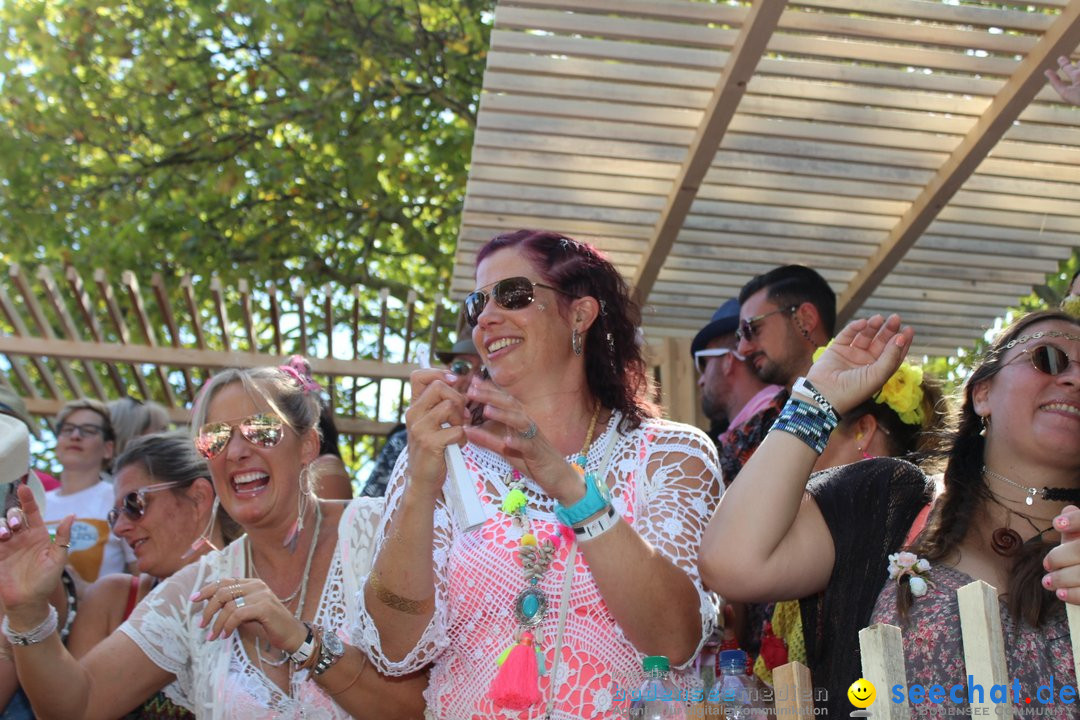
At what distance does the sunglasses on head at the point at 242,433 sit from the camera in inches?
167

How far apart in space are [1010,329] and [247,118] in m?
11.1

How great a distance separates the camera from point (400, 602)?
10.6 ft

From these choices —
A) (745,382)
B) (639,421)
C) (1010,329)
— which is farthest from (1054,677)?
(745,382)

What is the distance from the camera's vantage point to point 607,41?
5883mm

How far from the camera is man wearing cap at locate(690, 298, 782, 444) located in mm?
5656

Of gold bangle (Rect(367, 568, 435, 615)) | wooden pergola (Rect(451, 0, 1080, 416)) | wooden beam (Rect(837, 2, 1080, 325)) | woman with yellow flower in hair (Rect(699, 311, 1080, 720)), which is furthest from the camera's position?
wooden pergola (Rect(451, 0, 1080, 416))

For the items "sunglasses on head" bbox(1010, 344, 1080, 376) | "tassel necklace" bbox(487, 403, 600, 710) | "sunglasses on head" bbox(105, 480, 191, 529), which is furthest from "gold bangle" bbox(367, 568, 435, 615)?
"sunglasses on head" bbox(105, 480, 191, 529)

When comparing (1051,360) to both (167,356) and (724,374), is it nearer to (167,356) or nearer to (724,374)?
(724,374)

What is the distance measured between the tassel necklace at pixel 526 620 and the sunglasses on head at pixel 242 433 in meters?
1.21

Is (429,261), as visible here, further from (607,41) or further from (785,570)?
(785,570)

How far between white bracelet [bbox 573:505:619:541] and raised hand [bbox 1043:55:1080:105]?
303 cm

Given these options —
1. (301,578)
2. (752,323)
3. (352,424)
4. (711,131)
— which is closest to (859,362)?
(301,578)

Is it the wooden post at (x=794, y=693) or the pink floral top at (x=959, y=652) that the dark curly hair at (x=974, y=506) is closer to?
the pink floral top at (x=959, y=652)

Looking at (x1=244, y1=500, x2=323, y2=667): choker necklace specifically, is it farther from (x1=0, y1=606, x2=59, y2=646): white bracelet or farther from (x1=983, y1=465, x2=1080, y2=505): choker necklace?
(x1=983, y1=465, x2=1080, y2=505): choker necklace
